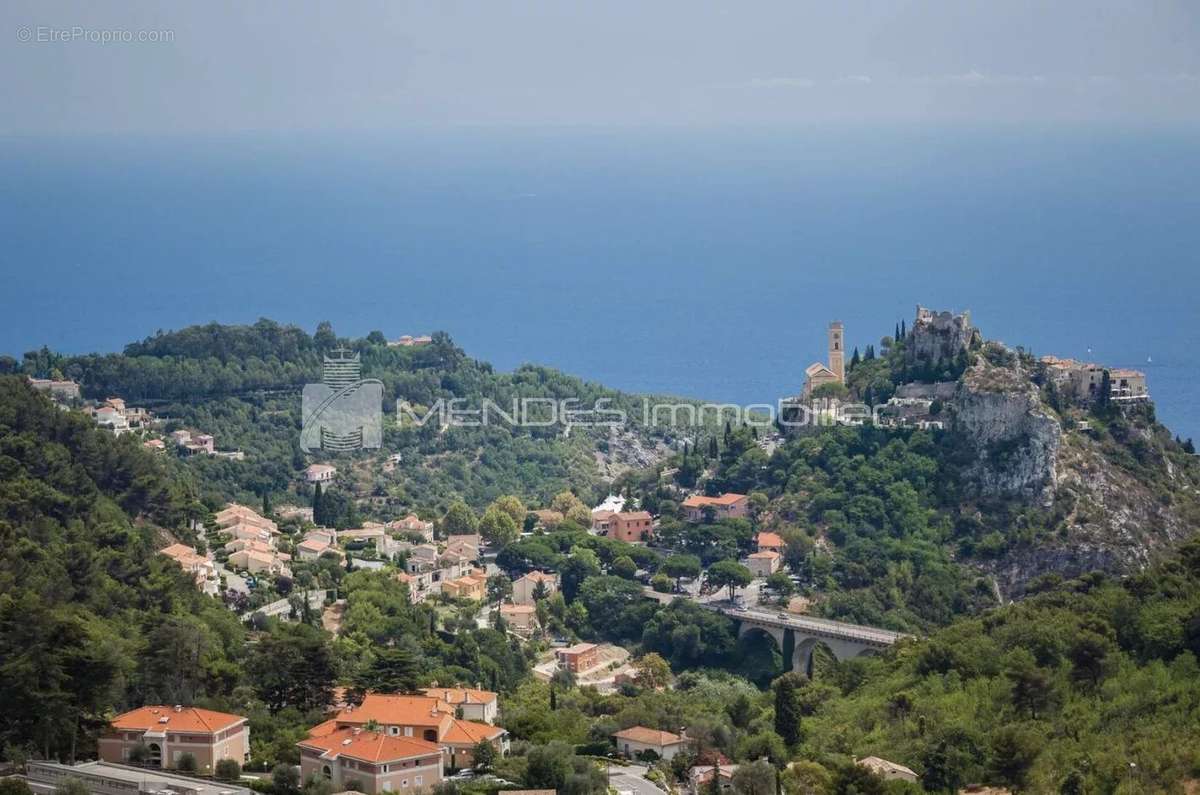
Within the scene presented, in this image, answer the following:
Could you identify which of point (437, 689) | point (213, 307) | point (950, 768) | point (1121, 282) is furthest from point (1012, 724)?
point (213, 307)

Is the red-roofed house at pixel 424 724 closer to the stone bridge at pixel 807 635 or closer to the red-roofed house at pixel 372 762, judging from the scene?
the red-roofed house at pixel 372 762

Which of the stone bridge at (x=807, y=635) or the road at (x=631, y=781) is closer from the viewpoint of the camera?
the road at (x=631, y=781)

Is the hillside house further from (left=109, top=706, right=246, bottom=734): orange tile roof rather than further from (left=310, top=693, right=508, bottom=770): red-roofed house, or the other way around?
(left=109, top=706, right=246, bottom=734): orange tile roof

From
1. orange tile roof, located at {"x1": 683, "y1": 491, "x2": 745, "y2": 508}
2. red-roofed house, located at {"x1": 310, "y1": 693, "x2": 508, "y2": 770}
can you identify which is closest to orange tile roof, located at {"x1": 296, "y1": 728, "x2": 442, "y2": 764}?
red-roofed house, located at {"x1": 310, "y1": 693, "x2": 508, "y2": 770}

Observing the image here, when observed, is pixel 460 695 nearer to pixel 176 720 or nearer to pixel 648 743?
pixel 648 743

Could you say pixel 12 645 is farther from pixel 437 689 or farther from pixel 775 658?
pixel 775 658

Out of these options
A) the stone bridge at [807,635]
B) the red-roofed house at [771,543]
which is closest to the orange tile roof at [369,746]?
the stone bridge at [807,635]

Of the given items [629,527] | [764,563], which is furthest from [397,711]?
[629,527]
